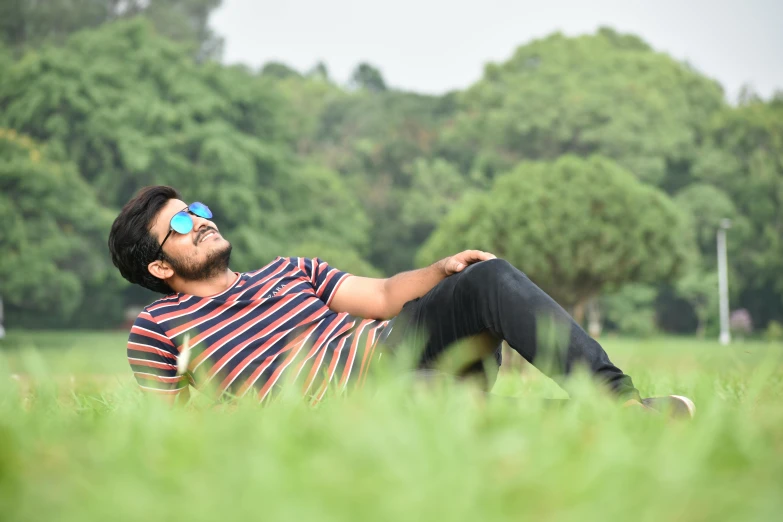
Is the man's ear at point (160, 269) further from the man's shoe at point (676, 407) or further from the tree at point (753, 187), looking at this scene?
the tree at point (753, 187)

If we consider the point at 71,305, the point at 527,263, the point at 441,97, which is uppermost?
the point at 441,97

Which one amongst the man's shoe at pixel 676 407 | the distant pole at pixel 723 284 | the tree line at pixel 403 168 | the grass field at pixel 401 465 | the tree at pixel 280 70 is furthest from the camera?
the tree at pixel 280 70

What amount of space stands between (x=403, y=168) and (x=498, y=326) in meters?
37.3

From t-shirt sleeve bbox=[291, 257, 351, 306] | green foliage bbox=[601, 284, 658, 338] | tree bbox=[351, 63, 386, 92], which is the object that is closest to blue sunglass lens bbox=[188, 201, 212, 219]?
t-shirt sleeve bbox=[291, 257, 351, 306]

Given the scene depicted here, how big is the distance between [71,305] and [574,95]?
887 inches

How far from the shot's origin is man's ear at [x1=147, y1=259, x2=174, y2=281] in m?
3.15

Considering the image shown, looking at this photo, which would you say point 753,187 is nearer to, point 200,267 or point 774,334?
point 774,334

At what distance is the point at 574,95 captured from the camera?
37.6m

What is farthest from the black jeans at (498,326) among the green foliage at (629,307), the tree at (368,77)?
the tree at (368,77)

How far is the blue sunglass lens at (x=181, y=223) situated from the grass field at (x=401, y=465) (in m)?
1.33

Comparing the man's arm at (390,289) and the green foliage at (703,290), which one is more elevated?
the man's arm at (390,289)

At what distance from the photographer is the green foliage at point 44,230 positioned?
968 inches

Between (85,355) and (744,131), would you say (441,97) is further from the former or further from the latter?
(85,355)

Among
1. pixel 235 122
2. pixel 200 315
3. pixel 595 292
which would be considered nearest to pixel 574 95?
pixel 235 122
